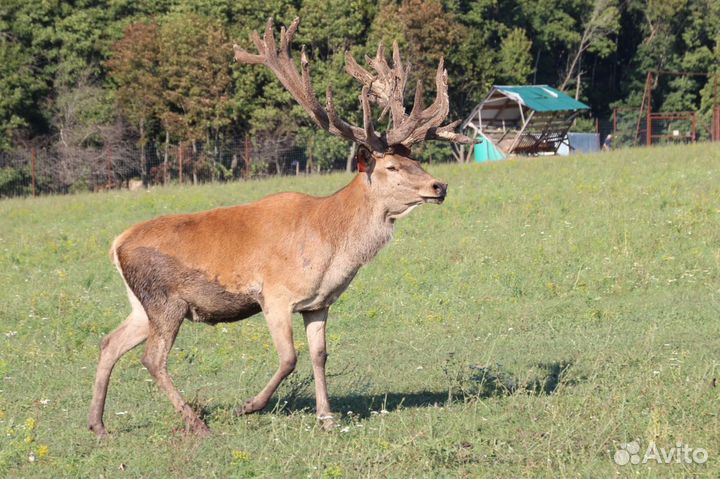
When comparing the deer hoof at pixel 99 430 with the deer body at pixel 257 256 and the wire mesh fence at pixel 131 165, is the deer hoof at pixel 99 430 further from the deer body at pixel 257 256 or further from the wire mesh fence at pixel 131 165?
the wire mesh fence at pixel 131 165

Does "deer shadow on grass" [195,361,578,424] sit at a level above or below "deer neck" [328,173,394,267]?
Result: below

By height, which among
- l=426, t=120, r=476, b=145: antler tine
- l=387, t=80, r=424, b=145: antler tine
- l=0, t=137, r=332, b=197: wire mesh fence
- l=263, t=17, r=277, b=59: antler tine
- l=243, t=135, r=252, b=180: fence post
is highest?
l=263, t=17, r=277, b=59: antler tine

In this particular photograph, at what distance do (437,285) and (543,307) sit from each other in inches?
86.3

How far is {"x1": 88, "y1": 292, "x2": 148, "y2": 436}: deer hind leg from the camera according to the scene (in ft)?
28.6

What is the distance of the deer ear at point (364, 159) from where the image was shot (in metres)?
9.02

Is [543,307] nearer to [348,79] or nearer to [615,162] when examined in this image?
[615,162]

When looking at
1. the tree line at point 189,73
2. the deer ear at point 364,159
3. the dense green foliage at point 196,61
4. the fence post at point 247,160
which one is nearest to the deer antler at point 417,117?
the deer ear at point 364,159

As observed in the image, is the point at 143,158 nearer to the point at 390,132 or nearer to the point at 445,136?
the point at 445,136

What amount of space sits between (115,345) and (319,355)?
170 cm

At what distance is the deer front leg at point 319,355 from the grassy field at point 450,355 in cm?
16

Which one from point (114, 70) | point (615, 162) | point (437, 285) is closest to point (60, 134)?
point (114, 70)

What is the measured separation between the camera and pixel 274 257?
8852mm

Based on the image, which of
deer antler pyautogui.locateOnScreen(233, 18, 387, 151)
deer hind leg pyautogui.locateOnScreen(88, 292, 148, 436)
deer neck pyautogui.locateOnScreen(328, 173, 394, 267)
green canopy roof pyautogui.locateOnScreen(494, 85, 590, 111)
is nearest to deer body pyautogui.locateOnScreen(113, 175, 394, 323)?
deer neck pyautogui.locateOnScreen(328, 173, 394, 267)

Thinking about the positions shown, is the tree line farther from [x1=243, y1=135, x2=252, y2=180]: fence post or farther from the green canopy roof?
the green canopy roof
